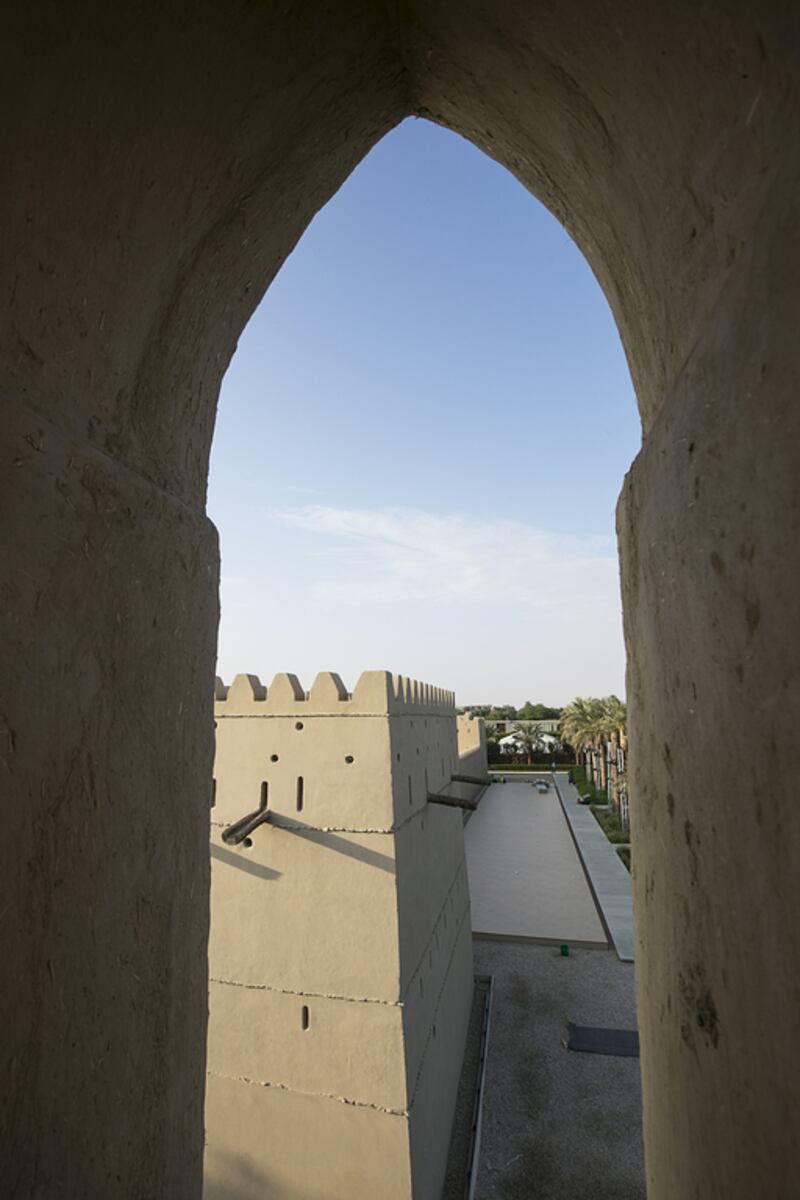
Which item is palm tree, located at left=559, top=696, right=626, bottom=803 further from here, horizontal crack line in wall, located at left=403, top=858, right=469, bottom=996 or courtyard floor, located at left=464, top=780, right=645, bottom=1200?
horizontal crack line in wall, located at left=403, top=858, right=469, bottom=996

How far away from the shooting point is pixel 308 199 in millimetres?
2221

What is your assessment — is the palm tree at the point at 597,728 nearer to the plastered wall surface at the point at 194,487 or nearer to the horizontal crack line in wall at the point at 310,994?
the horizontal crack line in wall at the point at 310,994

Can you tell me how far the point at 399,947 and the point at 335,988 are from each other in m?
0.80

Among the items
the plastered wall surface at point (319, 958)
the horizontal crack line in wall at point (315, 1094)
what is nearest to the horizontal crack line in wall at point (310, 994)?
the plastered wall surface at point (319, 958)

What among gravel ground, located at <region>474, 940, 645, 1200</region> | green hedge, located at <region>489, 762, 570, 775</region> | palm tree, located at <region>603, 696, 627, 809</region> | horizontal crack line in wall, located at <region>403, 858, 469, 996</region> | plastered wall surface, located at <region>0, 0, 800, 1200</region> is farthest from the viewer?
green hedge, located at <region>489, 762, 570, 775</region>

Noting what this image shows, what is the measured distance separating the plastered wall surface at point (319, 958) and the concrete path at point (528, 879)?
7.70 metres

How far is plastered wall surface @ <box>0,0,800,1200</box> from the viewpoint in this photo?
1073 millimetres

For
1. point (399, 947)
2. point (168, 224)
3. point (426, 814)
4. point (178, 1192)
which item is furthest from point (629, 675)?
point (426, 814)

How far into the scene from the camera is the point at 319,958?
7082 mm

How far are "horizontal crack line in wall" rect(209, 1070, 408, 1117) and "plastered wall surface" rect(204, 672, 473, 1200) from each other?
0.05 feet

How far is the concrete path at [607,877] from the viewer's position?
48.0 feet

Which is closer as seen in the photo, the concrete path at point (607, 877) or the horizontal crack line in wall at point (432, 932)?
the horizontal crack line in wall at point (432, 932)

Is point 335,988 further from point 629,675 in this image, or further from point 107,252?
point 107,252

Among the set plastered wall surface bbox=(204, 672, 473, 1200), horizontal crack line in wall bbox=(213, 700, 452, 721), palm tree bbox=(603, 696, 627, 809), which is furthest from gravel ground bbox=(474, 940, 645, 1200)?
palm tree bbox=(603, 696, 627, 809)
